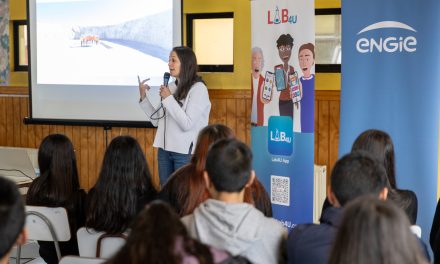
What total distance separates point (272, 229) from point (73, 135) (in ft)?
14.1

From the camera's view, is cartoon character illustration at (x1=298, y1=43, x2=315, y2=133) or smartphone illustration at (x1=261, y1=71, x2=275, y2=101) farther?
smartphone illustration at (x1=261, y1=71, x2=275, y2=101)

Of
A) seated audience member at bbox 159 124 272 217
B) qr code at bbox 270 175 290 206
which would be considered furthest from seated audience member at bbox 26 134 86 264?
qr code at bbox 270 175 290 206

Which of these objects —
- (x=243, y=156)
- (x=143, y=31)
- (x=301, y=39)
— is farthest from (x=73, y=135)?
(x=243, y=156)

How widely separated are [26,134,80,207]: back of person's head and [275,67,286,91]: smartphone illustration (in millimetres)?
1706

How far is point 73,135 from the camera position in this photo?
20.3 feet

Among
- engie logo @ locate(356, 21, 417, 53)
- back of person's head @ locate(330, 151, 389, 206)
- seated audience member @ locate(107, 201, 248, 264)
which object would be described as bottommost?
seated audience member @ locate(107, 201, 248, 264)

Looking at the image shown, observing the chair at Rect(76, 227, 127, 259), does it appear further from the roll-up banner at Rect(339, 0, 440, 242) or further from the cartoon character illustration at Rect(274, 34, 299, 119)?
the cartoon character illustration at Rect(274, 34, 299, 119)

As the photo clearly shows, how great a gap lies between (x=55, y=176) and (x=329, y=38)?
2765mm

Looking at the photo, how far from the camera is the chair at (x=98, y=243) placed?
2.72 m

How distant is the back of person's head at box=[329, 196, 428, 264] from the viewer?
4.90 ft

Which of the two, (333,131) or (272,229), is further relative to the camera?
(333,131)

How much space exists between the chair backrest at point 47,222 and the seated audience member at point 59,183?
0.08 m

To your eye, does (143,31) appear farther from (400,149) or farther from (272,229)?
(272,229)

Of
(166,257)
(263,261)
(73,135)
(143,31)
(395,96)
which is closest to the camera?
(166,257)
